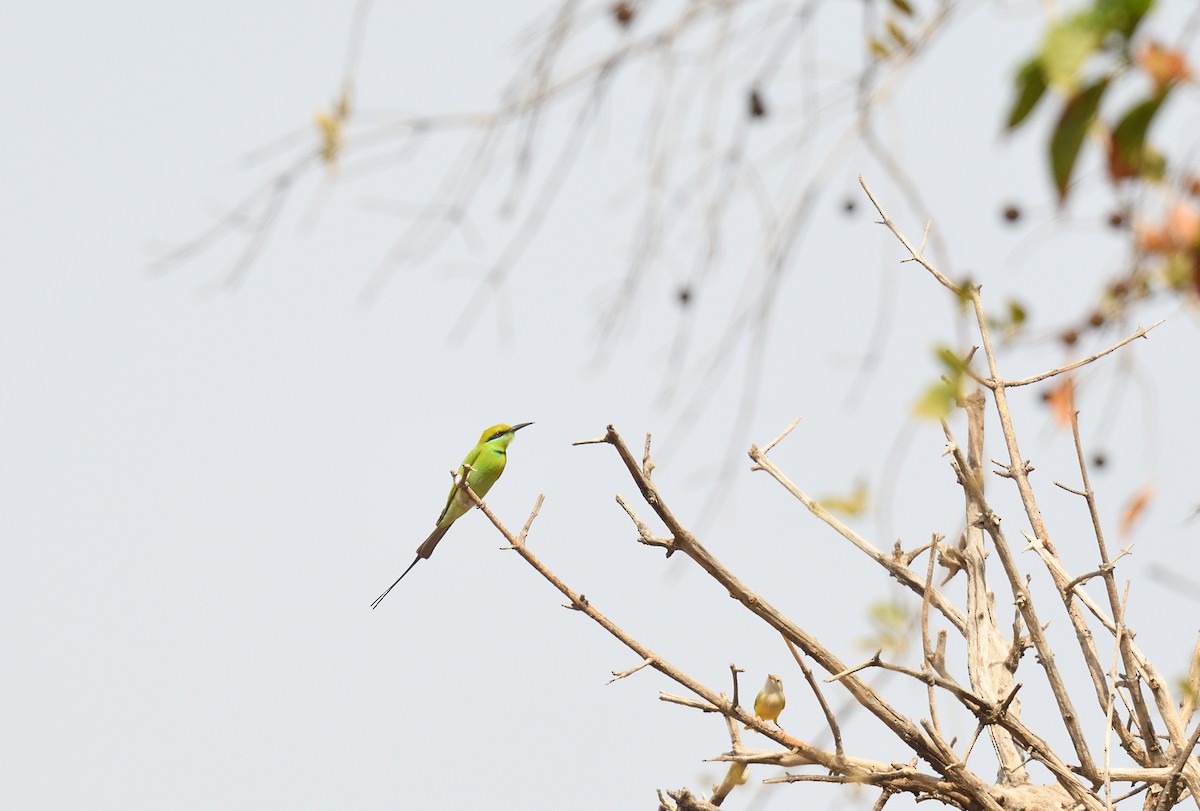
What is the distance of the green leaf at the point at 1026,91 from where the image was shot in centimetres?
103

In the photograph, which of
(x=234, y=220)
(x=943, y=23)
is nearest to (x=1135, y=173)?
(x=943, y=23)

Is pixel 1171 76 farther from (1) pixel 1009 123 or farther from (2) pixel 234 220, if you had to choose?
(2) pixel 234 220

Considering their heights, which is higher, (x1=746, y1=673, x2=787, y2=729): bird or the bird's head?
the bird's head

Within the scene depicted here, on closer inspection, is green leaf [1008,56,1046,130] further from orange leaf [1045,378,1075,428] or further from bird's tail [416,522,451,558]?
bird's tail [416,522,451,558]

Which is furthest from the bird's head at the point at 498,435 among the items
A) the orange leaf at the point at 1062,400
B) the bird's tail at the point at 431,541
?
the orange leaf at the point at 1062,400

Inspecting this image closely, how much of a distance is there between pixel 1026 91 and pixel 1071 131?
0.05 metres

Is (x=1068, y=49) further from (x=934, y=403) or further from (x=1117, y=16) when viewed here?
(x=934, y=403)

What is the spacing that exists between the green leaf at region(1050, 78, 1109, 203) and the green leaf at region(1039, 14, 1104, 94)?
0.04 feet

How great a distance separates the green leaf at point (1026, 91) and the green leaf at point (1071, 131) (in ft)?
Result: 0.10

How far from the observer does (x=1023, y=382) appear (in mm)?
3668

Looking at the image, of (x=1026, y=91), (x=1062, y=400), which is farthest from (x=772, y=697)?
(x=1026, y=91)

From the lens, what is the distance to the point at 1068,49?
102 centimetres

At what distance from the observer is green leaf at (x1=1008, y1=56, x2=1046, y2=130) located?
1.03 m

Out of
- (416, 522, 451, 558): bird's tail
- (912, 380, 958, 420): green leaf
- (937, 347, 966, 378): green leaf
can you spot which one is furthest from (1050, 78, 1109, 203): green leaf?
(416, 522, 451, 558): bird's tail
